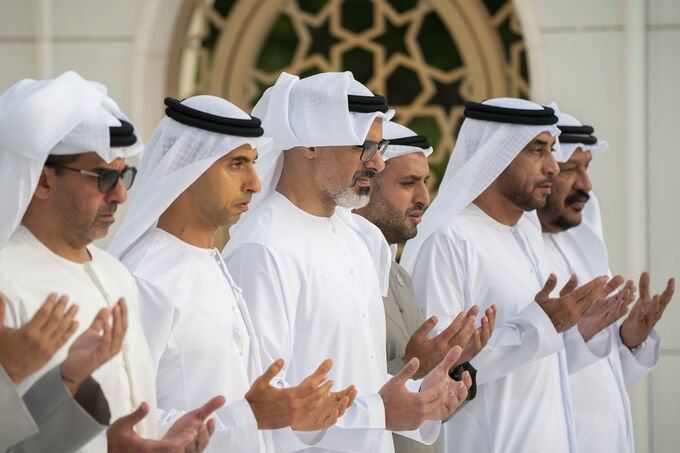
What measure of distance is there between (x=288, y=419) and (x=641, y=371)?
9.60 feet

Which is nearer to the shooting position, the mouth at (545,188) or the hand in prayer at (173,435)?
the hand in prayer at (173,435)

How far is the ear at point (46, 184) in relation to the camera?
2795 millimetres

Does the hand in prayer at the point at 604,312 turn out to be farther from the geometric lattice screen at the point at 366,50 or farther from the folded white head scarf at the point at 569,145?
the geometric lattice screen at the point at 366,50

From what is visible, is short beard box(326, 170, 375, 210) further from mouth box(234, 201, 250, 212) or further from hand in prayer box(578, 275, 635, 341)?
hand in prayer box(578, 275, 635, 341)

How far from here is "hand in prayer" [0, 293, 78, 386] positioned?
2354 mm

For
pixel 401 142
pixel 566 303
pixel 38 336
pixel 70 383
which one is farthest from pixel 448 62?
pixel 38 336

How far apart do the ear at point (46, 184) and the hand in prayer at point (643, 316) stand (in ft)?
10.1

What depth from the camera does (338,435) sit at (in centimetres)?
342

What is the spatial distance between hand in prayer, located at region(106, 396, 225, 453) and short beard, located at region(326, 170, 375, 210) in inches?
47.6

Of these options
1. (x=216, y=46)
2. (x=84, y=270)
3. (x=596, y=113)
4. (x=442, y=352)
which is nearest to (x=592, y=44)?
(x=596, y=113)

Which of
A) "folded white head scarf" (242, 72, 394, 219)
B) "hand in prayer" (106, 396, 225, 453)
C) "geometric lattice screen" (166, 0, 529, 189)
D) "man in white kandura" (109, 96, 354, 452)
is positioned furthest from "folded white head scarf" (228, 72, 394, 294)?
"geometric lattice screen" (166, 0, 529, 189)

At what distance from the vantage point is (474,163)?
15.6ft

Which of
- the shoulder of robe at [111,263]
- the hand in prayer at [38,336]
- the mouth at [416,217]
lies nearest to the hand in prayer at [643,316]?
the mouth at [416,217]

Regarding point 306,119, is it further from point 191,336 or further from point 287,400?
point 287,400
